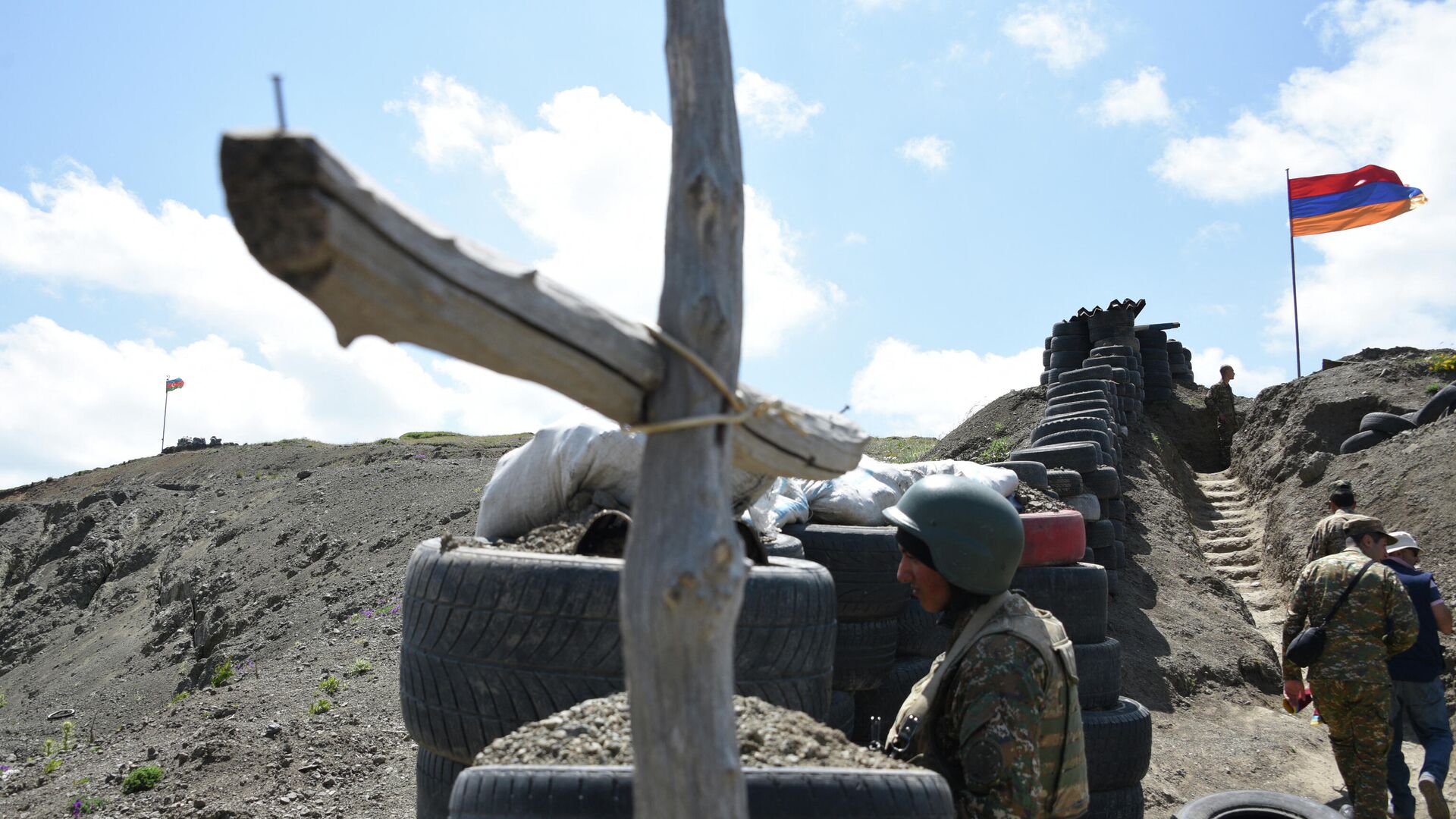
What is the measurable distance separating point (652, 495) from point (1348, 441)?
15285mm

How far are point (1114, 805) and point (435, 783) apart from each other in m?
3.79

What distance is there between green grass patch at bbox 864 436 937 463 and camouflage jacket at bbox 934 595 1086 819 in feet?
46.1

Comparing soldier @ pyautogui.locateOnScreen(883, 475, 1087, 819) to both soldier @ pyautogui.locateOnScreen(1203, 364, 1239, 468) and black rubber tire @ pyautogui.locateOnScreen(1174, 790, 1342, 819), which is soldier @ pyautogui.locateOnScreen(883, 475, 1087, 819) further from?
soldier @ pyautogui.locateOnScreen(1203, 364, 1239, 468)

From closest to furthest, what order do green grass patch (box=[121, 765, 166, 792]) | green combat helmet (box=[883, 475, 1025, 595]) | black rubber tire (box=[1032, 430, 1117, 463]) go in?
green combat helmet (box=[883, 475, 1025, 595]), green grass patch (box=[121, 765, 166, 792]), black rubber tire (box=[1032, 430, 1117, 463])

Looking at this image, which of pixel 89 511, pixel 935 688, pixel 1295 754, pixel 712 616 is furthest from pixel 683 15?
pixel 89 511

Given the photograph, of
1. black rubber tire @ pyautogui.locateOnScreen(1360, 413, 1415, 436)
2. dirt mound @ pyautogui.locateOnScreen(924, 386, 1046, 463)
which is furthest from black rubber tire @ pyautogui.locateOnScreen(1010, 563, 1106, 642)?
black rubber tire @ pyautogui.locateOnScreen(1360, 413, 1415, 436)

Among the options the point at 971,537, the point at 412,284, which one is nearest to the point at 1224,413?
the point at 971,537

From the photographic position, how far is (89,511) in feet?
85.3

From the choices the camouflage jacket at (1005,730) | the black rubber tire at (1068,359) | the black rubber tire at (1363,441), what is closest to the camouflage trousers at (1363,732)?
the camouflage jacket at (1005,730)

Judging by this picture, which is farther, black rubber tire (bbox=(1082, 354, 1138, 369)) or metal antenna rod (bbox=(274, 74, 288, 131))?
black rubber tire (bbox=(1082, 354, 1138, 369))

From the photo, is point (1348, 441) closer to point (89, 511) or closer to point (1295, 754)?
point (1295, 754)

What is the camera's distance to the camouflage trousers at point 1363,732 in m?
6.08

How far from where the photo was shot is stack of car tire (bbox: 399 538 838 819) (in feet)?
10.8

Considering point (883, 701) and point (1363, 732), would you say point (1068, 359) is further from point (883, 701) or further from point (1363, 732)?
point (883, 701)
